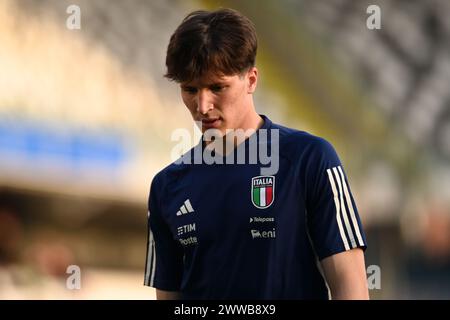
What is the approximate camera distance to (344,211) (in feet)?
4.77

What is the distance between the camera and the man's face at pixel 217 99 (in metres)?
1.52

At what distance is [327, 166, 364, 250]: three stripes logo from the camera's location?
1.43 m

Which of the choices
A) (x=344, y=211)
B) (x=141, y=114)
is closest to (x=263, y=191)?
(x=344, y=211)

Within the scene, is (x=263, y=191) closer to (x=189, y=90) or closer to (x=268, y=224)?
(x=268, y=224)

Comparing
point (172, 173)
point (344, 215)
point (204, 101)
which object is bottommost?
point (344, 215)

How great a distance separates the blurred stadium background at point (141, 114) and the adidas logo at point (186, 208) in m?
2.60

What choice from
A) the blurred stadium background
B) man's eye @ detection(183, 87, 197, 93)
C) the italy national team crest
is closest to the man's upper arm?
the italy national team crest

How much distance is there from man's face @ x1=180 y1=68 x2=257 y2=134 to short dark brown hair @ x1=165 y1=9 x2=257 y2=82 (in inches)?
0.6

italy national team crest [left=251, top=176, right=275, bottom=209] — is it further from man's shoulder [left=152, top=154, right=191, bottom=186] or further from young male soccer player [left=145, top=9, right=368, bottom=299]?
man's shoulder [left=152, top=154, right=191, bottom=186]

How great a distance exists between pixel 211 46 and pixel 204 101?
12 cm

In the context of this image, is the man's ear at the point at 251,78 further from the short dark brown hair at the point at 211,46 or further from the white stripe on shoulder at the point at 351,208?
the white stripe on shoulder at the point at 351,208

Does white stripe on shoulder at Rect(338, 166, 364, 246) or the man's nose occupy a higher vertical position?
the man's nose

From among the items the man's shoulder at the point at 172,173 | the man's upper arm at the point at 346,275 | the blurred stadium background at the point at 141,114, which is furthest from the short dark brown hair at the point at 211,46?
the blurred stadium background at the point at 141,114
